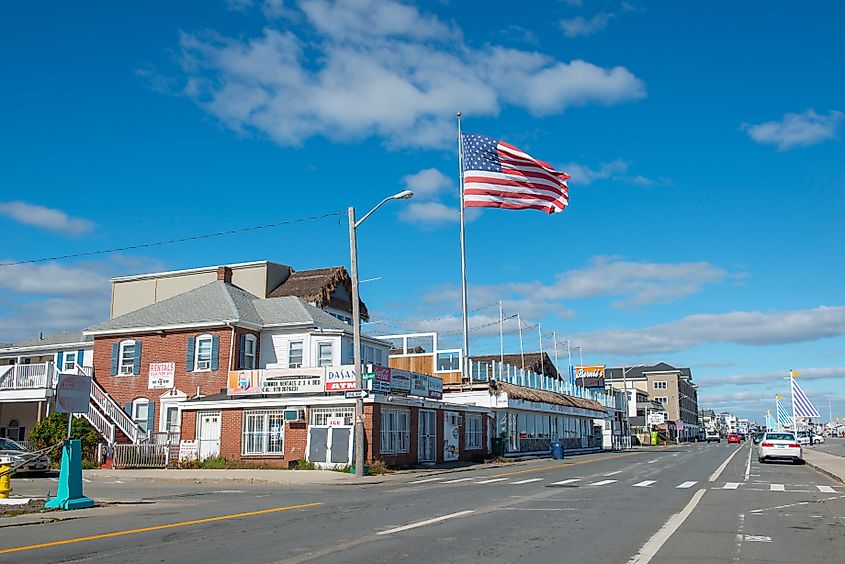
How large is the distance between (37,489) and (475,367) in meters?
31.4

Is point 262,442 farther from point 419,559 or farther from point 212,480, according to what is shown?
point 419,559

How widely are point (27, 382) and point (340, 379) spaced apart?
17.2 metres

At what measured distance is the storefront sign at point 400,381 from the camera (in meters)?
31.9

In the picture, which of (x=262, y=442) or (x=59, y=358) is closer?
(x=262, y=442)

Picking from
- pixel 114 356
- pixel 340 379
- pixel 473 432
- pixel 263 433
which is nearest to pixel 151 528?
pixel 340 379

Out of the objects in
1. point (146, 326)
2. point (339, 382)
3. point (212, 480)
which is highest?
point (146, 326)

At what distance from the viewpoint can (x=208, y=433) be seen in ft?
112

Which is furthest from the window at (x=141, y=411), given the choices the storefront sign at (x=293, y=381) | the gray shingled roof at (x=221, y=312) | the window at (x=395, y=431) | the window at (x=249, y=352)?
the window at (x=395, y=431)

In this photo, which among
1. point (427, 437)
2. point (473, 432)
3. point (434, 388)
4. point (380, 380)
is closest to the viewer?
point (380, 380)

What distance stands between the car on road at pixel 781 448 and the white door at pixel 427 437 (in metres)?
17.5

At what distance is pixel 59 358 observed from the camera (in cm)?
4478

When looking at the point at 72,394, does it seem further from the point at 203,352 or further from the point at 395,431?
the point at 203,352

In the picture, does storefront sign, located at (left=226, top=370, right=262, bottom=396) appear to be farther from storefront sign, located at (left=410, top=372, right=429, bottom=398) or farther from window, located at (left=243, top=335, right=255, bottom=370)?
storefront sign, located at (left=410, top=372, right=429, bottom=398)

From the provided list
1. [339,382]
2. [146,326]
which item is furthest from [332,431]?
[146,326]
